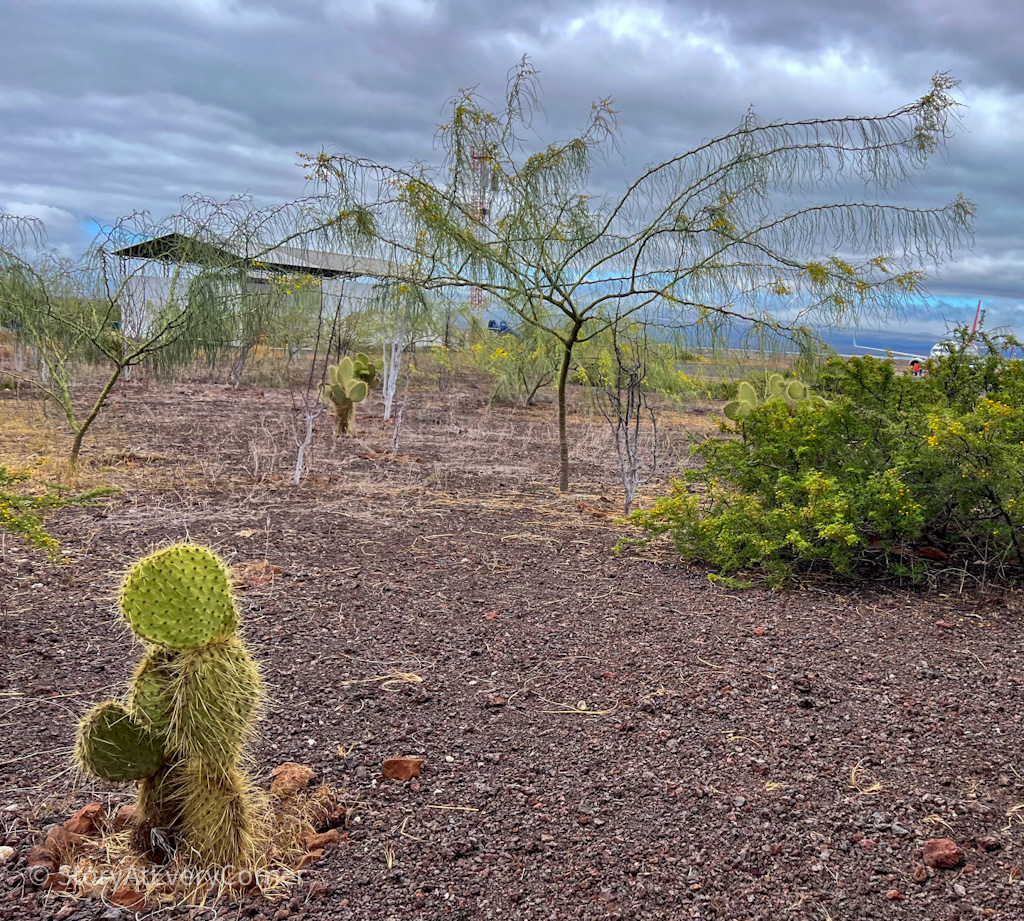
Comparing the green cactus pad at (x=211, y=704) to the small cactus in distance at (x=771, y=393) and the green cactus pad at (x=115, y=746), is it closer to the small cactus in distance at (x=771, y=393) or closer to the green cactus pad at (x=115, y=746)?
the green cactus pad at (x=115, y=746)

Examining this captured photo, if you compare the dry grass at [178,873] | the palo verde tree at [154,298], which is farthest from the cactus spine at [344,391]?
the dry grass at [178,873]

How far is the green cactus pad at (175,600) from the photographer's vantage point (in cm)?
224

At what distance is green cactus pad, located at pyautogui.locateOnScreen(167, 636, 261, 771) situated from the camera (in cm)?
229

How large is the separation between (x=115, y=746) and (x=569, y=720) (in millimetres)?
1729

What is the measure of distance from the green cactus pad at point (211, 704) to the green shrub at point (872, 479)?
3.52m

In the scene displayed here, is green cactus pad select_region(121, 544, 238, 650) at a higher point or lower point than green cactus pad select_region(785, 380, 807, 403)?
lower

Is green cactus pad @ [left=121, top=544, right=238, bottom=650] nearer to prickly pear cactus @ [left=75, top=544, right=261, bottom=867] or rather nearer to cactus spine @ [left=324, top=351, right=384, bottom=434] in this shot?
prickly pear cactus @ [left=75, top=544, right=261, bottom=867]

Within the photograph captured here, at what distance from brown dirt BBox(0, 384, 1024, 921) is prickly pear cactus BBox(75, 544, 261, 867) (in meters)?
0.26

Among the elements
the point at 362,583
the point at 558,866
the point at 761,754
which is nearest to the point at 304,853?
the point at 558,866

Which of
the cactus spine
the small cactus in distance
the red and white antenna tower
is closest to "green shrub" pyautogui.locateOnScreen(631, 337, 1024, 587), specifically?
the red and white antenna tower

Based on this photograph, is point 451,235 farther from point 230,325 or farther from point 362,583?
point 362,583

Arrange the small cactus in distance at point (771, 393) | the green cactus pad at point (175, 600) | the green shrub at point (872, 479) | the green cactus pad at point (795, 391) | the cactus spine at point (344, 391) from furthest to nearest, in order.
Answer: the cactus spine at point (344, 391) → the green cactus pad at point (795, 391) → the small cactus in distance at point (771, 393) → the green shrub at point (872, 479) → the green cactus pad at point (175, 600)

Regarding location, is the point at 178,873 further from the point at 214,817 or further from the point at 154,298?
the point at 154,298

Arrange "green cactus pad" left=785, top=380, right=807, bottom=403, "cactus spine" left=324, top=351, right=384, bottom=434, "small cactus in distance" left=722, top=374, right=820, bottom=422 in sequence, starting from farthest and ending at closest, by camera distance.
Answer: "cactus spine" left=324, top=351, right=384, bottom=434
"green cactus pad" left=785, top=380, right=807, bottom=403
"small cactus in distance" left=722, top=374, right=820, bottom=422
